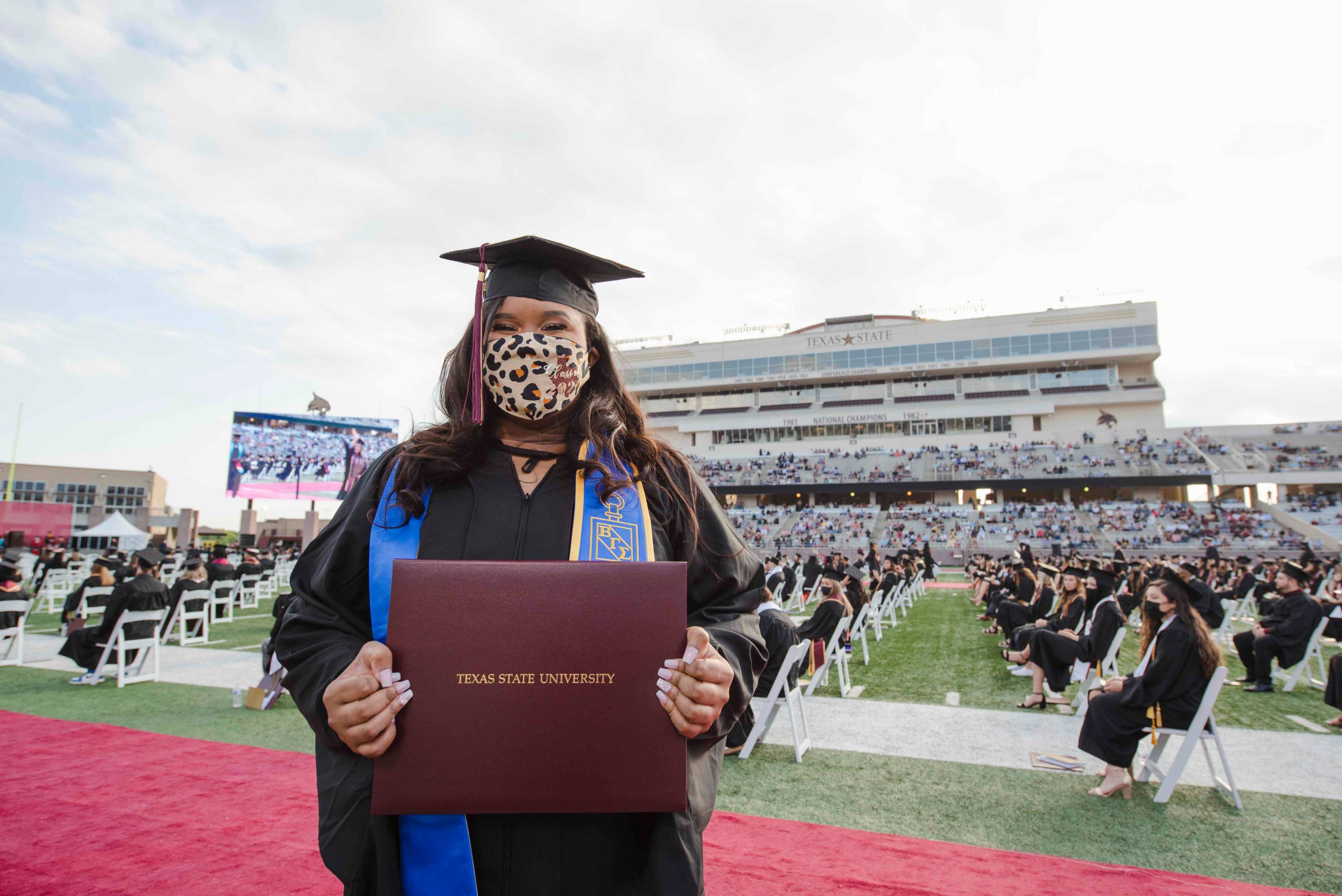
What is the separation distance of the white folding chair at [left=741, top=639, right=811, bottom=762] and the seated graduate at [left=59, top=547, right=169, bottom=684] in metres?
7.64

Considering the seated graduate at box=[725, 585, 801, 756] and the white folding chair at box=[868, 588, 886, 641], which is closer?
the seated graduate at box=[725, 585, 801, 756]

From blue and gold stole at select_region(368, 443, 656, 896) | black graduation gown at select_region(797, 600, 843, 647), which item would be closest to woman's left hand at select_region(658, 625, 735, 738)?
blue and gold stole at select_region(368, 443, 656, 896)

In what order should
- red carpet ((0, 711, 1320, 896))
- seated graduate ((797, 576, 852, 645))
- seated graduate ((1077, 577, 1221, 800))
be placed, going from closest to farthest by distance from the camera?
red carpet ((0, 711, 1320, 896)) → seated graduate ((1077, 577, 1221, 800)) → seated graduate ((797, 576, 852, 645))

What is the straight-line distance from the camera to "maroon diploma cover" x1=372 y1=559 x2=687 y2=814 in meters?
1.14

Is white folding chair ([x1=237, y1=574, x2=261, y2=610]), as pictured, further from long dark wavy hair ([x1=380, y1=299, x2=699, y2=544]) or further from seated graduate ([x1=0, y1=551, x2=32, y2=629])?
long dark wavy hair ([x1=380, y1=299, x2=699, y2=544])

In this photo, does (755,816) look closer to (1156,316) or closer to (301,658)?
(301,658)

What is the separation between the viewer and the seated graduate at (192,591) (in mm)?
11195

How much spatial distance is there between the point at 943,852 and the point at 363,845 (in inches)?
137

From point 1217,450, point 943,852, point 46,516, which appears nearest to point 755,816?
point 943,852

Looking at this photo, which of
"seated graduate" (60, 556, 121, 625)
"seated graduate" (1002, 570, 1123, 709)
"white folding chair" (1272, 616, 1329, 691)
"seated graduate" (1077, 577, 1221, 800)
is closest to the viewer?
"seated graduate" (1077, 577, 1221, 800)

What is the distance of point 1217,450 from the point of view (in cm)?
4450

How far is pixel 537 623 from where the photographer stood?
1.18 meters

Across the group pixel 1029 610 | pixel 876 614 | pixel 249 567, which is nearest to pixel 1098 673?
pixel 1029 610

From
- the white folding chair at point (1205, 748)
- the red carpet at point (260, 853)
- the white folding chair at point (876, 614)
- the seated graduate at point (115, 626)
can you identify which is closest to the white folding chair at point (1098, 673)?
the white folding chair at point (1205, 748)
